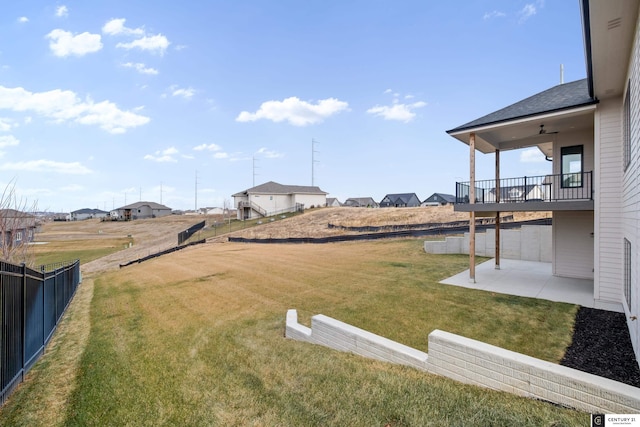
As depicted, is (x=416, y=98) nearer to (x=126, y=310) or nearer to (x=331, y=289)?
(x=331, y=289)

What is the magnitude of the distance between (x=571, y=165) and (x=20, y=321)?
16009mm

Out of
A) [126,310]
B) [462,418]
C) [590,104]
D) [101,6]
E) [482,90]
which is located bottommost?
[126,310]

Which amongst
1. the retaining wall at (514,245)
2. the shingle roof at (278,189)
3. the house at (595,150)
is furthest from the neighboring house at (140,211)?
the house at (595,150)

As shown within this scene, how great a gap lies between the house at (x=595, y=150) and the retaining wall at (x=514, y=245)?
2988 millimetres

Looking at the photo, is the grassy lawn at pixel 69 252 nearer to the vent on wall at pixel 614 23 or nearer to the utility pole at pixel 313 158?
the vent on wall at pixel 614 23

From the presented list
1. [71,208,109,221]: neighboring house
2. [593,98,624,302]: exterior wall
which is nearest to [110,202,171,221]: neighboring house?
[71,208,109,221]: neighboring house

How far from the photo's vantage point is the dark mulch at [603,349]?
4.44m

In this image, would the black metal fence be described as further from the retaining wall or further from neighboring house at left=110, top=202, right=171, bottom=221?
neighboring house at left=110, top=202, right=171, bottom=221

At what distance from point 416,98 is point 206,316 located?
1087 inches

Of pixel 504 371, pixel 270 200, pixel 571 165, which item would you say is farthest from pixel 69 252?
pixel 571 165

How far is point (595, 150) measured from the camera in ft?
26.3

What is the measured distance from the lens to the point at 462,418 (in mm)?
3115

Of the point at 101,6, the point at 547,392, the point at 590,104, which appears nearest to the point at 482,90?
the point at 590,104

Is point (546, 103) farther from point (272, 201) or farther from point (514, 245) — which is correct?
point (272, 201)
